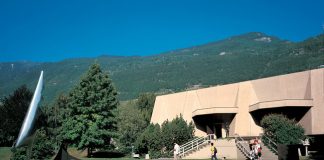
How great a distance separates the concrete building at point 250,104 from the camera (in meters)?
33.4

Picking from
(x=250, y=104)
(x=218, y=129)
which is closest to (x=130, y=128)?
(x=218, y=129)

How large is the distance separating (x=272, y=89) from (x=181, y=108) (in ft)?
39.8

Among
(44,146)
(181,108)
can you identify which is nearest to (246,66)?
(181,108)

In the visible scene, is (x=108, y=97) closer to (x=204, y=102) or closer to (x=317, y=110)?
(x=204, y=102)

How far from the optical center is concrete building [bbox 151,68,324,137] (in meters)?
33.4

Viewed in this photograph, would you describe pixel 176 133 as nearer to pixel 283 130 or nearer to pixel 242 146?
pixel 242 146

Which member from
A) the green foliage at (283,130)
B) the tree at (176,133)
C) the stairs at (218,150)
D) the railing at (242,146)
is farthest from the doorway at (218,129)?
the green foliage at (283,130)

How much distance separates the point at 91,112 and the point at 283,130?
755 inches

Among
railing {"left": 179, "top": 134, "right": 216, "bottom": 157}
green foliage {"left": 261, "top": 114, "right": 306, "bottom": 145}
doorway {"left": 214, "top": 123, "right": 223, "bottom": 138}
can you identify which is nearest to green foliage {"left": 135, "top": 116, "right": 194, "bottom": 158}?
railing {"left": 179, "top": 134, "right": 216, "bottom": 157}

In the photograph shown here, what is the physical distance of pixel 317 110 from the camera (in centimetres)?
3300

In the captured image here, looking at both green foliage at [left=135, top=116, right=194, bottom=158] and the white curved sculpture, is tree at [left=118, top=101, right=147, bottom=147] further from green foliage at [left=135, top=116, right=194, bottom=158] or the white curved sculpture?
the white curved sculpture

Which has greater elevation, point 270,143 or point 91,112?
point 91,112

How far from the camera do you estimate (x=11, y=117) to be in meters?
52.2

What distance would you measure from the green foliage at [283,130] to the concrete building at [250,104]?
1.50m
